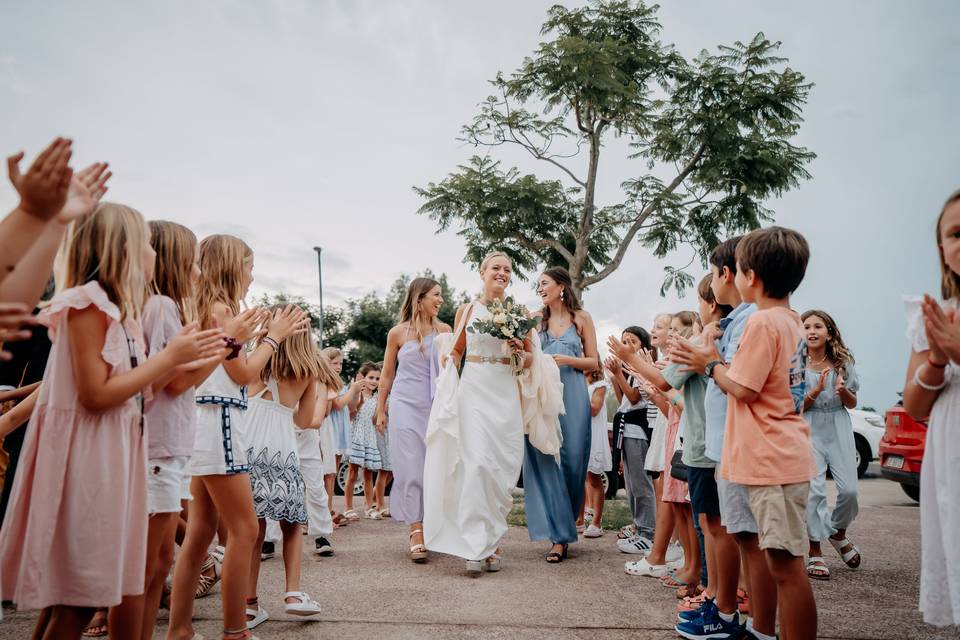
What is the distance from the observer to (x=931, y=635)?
Result: 3646mm

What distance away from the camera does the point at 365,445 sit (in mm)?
9680

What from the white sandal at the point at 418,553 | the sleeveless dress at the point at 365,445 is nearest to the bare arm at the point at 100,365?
the white sandal at the point at 418,553

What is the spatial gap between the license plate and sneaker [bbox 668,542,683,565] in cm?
422

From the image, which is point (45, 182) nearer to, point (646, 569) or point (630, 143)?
point (646, 569)

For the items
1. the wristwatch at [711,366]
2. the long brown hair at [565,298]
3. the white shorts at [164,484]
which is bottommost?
the white shorts at [164,484]

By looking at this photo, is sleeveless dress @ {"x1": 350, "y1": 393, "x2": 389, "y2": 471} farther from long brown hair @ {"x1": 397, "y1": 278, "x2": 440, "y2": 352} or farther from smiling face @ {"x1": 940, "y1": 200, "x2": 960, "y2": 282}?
smiling face @ {"x1": 940, "y1": 200, "x2": 960, "y2": 282}

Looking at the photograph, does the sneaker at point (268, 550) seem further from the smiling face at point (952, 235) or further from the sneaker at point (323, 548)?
the smiling face at point (952, 235)

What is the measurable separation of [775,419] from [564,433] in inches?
132

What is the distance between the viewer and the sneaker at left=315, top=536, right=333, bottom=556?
593cm

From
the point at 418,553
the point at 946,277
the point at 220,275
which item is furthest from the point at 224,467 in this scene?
the point at 946,277

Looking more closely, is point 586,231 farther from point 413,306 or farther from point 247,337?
point 247,337

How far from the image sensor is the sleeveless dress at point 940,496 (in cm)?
224

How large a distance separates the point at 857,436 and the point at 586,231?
8.07 metres

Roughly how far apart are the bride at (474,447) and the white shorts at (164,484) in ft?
9.93
